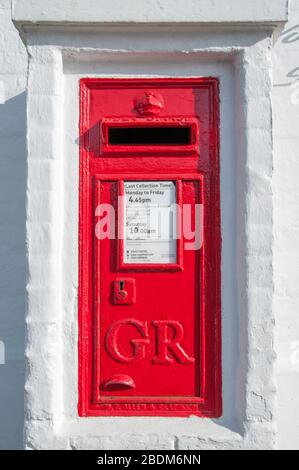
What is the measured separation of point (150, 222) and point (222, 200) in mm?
320

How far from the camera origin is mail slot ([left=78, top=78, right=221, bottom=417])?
2.38 meters

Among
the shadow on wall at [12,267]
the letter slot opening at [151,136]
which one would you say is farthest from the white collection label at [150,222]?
the shadow on wall at [12,267]

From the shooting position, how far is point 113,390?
2371mm

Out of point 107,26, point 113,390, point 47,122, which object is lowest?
point 113,390

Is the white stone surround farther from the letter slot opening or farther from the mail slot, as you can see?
the letter slot opening

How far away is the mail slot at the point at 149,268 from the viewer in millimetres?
2377

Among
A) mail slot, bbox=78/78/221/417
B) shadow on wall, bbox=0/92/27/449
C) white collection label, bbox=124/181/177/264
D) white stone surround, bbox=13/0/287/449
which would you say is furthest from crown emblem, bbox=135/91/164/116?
shadow on wall, bbox=0/92/27/449

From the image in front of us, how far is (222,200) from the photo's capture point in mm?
2432
